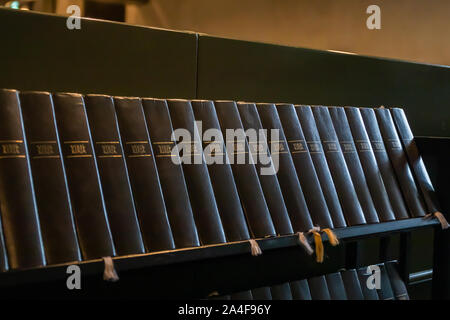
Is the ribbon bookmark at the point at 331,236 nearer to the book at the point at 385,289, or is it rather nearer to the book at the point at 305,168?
the book at the point at 305,168

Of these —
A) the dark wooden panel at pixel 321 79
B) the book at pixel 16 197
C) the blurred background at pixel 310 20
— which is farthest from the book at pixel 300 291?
the blurred background at pixel 310 20

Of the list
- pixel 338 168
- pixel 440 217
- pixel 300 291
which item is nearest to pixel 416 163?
pixel 440 217

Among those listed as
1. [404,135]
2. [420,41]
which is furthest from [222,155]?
[420,41]

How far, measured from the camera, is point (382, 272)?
1.41 m

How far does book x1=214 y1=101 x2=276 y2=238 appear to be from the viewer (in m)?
0.97

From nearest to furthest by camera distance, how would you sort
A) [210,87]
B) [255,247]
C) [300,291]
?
[255,247] → [300,291] → [210,87]

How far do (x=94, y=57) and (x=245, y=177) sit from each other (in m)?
0.50

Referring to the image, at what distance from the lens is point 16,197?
2.42 feet

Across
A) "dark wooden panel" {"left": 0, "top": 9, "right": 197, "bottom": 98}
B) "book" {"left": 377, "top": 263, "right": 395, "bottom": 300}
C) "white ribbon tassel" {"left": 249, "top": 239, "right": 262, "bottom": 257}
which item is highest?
"dark wooden panel" {"left": 0, "top": 9, "right": 197, "bottom": 98}

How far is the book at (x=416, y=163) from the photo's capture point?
4.02ft

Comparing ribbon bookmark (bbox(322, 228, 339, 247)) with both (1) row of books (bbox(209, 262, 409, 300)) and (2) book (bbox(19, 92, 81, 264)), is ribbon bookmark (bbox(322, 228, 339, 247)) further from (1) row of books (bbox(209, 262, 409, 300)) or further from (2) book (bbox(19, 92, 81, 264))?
(2) book (bbox(19, 92, 81, 264))

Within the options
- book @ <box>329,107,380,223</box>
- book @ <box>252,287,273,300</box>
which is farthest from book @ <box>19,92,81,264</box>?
book @ <box>329,107,380,223</box>

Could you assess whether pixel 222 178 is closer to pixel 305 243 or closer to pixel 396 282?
pixel 305 243

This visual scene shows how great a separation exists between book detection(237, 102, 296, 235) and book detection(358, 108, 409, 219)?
30cm
